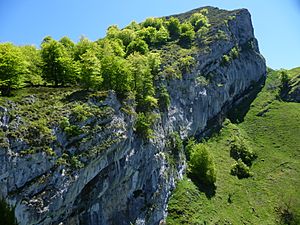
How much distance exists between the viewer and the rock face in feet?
127

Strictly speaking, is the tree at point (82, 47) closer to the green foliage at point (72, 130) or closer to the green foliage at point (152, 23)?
the green foliage at point (72, 130)

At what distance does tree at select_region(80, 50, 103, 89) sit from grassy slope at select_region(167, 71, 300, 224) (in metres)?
26.5

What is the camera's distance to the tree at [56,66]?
191 feet

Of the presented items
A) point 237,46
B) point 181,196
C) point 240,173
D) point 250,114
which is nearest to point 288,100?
point 250,114

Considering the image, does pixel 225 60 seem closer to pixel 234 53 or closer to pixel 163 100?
pixel 234 53

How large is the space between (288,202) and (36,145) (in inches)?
2111

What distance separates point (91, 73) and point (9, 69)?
12.5 metres

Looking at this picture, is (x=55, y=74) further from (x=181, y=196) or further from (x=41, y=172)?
(x=181, y=196)

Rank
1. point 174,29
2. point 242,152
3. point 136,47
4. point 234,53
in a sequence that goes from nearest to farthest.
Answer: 1. point 242,152
2. point 136,47
3. point 234,53
4. point 174,29

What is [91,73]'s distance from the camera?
5644 cm

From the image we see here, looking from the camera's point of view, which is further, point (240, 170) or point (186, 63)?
point (186, 63)

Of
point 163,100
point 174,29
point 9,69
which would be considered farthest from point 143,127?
point 174,29

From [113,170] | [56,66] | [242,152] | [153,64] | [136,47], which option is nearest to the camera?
[113,170]

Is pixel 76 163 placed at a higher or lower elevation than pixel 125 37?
lower
